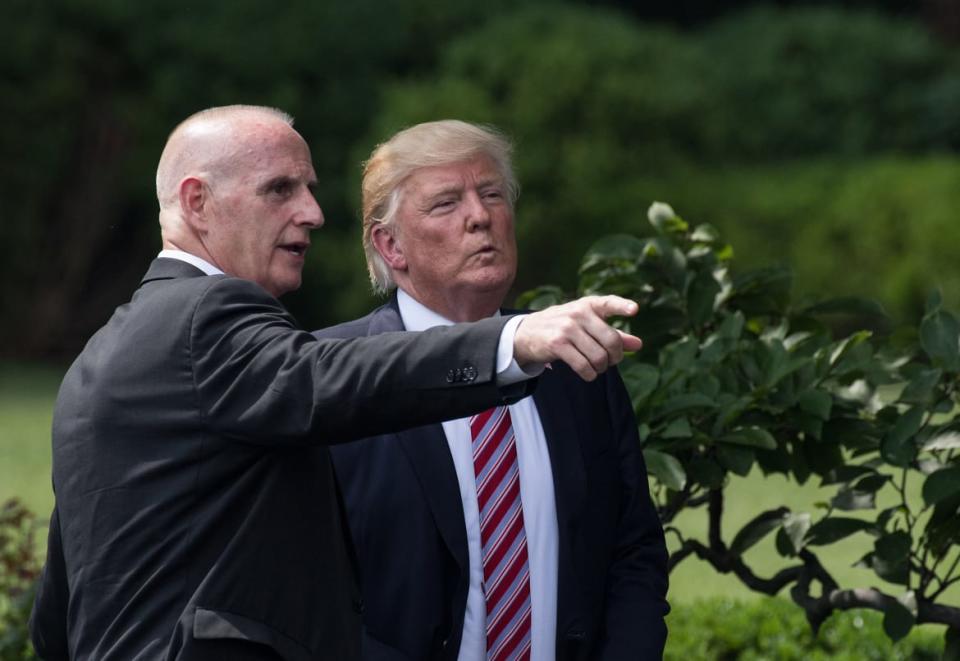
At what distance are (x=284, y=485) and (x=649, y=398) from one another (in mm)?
1539

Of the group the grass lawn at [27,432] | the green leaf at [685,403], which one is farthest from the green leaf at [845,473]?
the grass lawn at [27,432]

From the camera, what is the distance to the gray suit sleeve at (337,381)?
2.16 meters

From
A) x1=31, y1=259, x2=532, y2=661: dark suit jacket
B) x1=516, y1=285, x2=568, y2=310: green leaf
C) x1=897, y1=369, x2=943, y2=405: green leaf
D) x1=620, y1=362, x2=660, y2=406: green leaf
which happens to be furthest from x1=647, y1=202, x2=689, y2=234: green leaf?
x1=31, y1=259, x2=532, y2=661: dark suit jacket

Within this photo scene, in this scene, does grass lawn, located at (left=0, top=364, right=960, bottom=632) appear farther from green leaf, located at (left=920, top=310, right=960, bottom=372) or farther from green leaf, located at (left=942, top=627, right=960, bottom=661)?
green leaf, located at (left=920, top=310, right=960, bottom=372)

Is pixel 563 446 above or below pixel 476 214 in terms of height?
below

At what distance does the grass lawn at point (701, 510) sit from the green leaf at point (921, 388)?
1024 mm

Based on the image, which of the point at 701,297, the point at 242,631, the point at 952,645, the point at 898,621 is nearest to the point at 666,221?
the point at 701,297

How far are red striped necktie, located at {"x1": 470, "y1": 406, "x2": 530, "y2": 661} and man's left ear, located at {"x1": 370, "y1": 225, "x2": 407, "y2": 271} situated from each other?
0.40 m

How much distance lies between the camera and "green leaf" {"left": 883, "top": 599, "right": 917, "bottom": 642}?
12.4 feet

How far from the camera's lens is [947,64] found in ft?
59.8

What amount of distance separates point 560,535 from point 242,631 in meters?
0.85

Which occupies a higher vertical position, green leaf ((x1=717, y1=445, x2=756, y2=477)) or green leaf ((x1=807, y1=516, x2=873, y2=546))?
green leaf ((x1=717, y1=445, x2=756, y2=477))

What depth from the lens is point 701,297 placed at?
4.03 metres

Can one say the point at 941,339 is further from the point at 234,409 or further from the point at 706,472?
the point at 234,409
